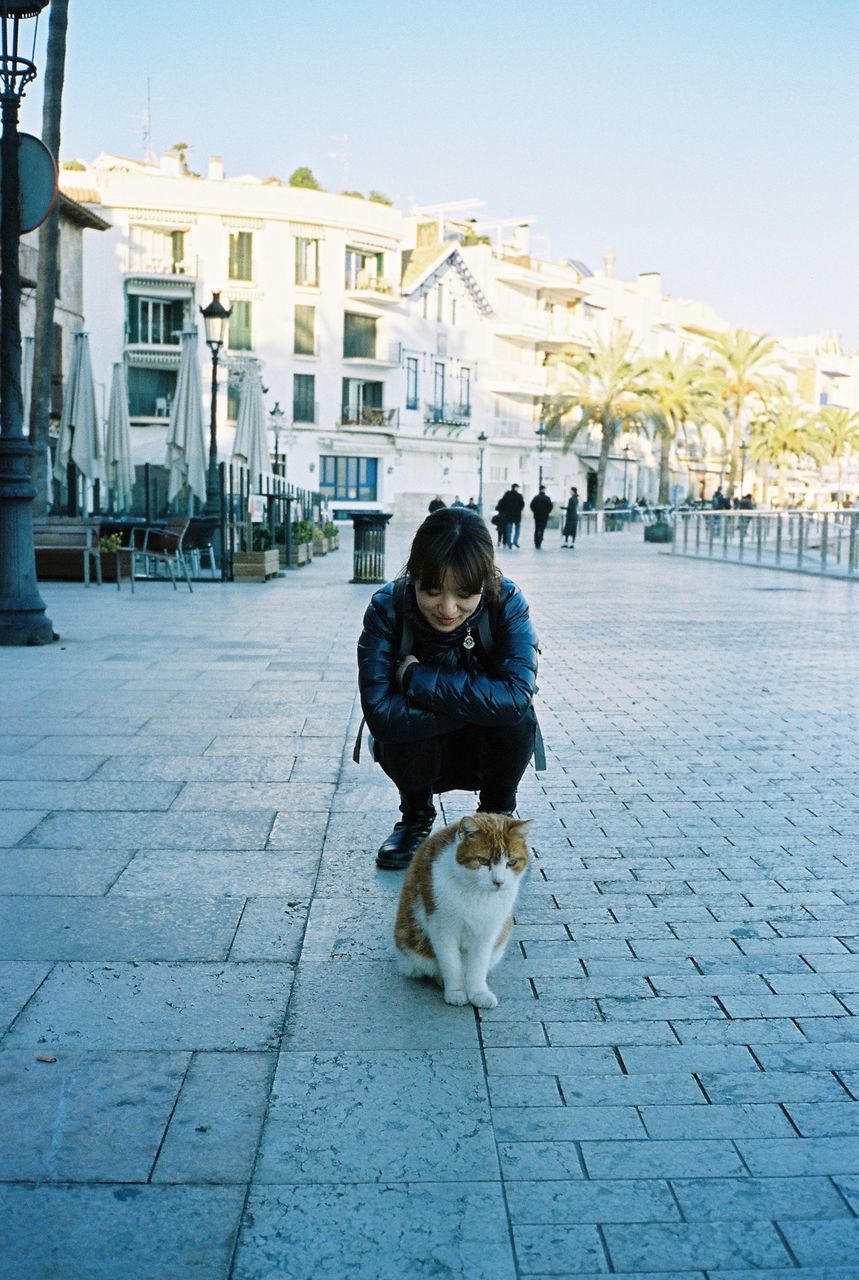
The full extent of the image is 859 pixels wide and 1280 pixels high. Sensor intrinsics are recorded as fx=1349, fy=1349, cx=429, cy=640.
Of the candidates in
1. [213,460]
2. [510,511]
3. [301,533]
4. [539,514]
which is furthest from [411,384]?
[213,460]

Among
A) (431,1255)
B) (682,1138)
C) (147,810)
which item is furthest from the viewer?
(147,810)

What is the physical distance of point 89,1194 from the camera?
7.63 feet

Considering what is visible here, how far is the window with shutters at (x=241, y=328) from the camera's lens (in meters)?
52.5

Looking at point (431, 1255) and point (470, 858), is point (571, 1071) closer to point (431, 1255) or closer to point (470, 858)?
point (470, 858)

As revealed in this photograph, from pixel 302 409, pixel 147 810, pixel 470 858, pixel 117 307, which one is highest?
pixel 117 307

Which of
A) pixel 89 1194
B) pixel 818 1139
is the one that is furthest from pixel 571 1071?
pixel 89 1194

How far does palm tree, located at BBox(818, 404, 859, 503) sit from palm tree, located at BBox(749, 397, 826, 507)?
1.56m

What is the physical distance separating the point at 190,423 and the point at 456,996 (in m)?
16.4

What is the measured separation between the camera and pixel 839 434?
291 feet

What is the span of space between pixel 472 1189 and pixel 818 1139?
0.70 m

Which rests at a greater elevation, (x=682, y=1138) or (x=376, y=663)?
(x=376, y=663)

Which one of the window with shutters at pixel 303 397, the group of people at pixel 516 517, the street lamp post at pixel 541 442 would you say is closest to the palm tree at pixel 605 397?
the street lamp post at pixel 541 442

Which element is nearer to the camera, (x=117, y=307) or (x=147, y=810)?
(x=147, y=810)

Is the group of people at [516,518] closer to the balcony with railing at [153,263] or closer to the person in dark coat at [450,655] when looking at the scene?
the balcony with railing at [153,263]
